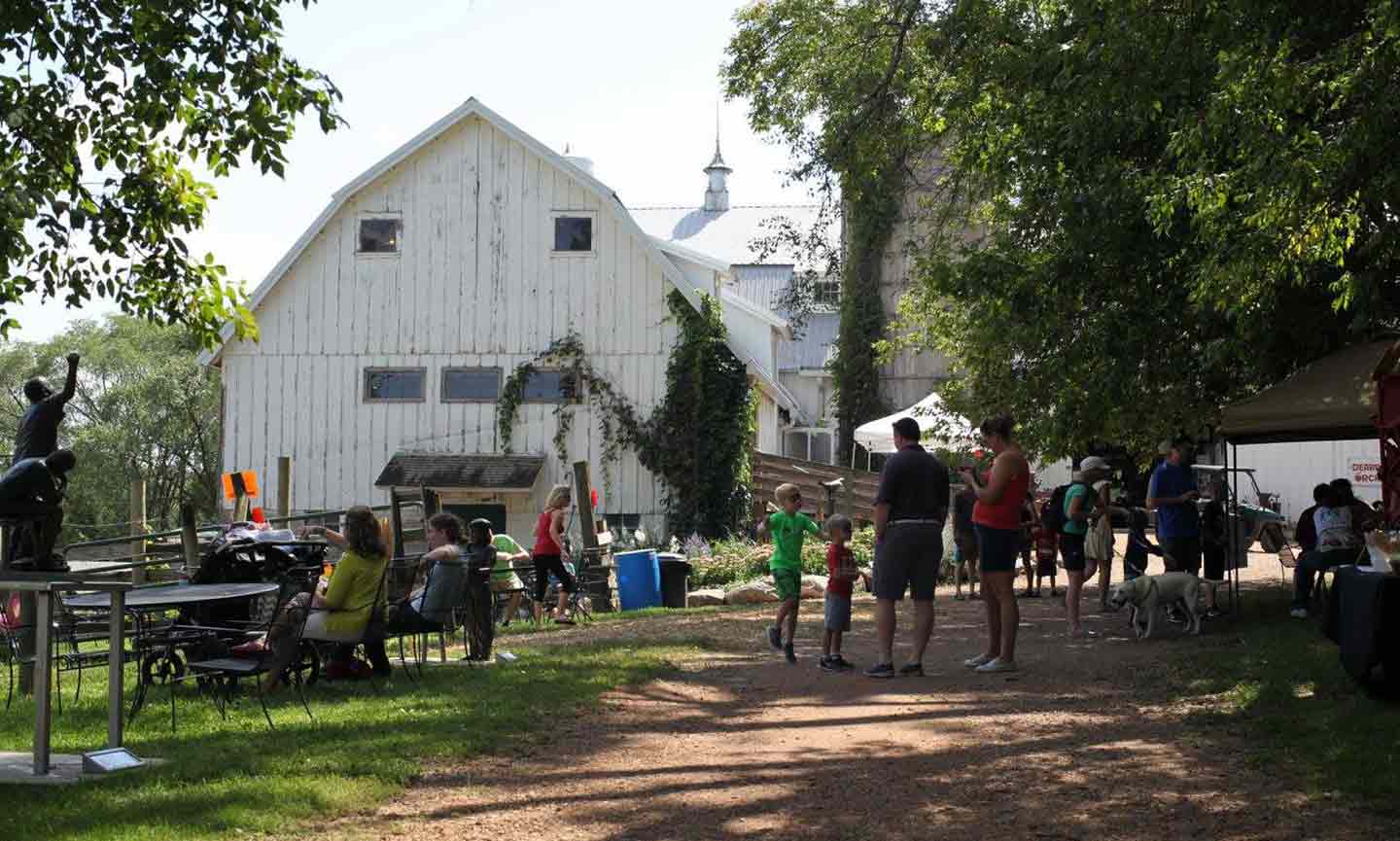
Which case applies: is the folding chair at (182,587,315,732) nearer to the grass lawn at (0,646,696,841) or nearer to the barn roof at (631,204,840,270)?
the grass lawn at (0,646,696,841)

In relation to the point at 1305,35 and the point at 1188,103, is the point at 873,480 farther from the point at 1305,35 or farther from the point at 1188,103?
the point at 1305,35

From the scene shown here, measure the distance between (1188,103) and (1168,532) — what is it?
415 centimetres

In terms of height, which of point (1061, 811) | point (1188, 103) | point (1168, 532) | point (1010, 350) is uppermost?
point (1188, 103)

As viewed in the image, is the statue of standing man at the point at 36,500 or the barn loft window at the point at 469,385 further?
the barn loft window at the point at 469,385

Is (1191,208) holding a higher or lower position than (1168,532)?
higher

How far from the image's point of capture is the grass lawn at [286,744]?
21.9 feet

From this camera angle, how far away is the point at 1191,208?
13.7 metres

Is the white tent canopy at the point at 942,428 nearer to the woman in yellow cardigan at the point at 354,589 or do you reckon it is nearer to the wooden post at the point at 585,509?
the wooden post at the point at 585,509

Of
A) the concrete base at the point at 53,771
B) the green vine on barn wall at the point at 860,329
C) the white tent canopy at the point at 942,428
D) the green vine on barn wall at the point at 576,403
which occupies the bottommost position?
the concrete base at the point at 53,771

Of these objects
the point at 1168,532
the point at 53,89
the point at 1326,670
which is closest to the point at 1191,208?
the point at 1168,532

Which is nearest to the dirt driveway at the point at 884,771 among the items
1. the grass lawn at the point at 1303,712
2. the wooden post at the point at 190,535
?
the grass lawn at the point at 1303,712

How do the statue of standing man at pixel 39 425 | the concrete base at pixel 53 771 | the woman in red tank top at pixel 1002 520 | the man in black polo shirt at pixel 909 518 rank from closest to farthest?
the concrete base at pixel 53 771 → the statue of standing man at pixel 39 425 → the man in black polo shirt at pixel 909 518 → the woman in red tank top at pixel 1002 520

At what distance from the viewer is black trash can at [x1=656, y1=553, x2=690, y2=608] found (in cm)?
2322

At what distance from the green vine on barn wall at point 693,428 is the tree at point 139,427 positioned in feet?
78.2
